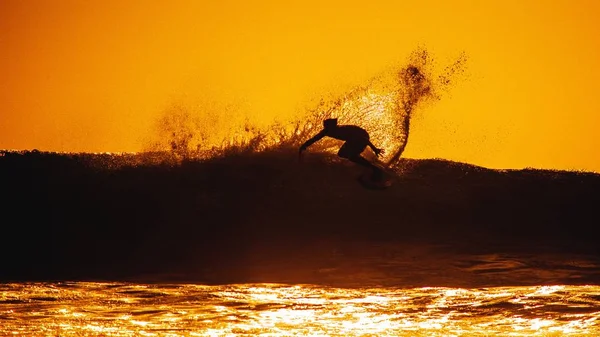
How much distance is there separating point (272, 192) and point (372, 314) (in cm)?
824

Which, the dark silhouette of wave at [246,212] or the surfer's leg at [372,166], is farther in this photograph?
the dark silhouette of wave at [246,212]

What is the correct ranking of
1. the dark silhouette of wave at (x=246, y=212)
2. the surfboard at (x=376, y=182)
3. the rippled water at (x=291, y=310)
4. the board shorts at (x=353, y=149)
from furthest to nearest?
the surfboard at (x=376, y=182)
the dark silhouette of wave at (x=246, y=212)
the board shorts at (x=353, y=149)
the rippled water at (x=291, y=310)

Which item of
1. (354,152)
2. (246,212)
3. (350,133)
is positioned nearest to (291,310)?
(354,152)

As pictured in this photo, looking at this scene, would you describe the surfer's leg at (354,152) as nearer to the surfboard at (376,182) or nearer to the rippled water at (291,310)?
the surfboard at (376,182)

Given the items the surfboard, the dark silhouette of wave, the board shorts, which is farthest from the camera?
the surfboard

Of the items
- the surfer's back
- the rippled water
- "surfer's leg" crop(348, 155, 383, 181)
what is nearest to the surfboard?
"surfer's leg" crop(348, 155, 383, 181)

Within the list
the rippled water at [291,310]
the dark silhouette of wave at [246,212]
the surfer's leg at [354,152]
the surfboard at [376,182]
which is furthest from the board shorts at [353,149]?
the rippled water at [291,310]

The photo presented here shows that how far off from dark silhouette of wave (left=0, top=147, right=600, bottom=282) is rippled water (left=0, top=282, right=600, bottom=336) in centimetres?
241

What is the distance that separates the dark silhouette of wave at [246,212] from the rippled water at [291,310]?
241cm

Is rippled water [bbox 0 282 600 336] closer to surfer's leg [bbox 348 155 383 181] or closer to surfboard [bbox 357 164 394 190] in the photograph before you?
surfer's leg [bbox 348 155 383 181]

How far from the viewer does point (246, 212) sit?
50.8 ft

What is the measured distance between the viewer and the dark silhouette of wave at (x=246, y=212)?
13.5 meters

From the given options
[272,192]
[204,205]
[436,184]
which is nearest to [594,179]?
[436,184]

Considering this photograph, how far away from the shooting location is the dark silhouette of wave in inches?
531
